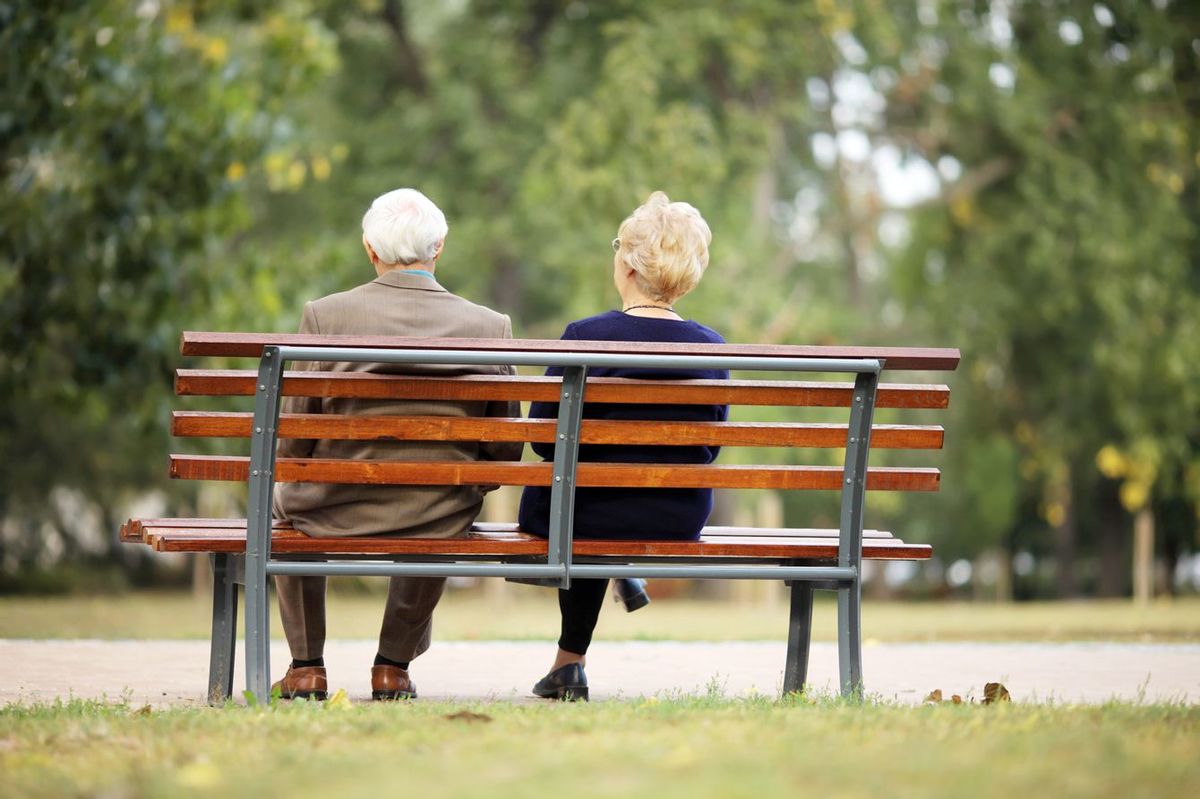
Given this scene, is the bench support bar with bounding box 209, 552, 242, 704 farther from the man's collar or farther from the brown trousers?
the man's collar

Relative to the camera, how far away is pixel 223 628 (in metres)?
5.28

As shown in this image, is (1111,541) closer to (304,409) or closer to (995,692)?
(995,692)

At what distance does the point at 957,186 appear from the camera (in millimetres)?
23594

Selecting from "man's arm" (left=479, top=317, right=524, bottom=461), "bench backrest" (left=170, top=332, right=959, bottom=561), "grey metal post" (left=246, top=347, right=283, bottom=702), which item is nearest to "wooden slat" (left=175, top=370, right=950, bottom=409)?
"bench backrest" (left=170, top=332, right=959, bottom=561)

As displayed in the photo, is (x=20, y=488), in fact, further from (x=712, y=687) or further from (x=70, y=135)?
(x=712, y=687)

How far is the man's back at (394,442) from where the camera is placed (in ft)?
16.5

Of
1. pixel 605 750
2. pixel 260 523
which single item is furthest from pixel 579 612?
pixel 605 750

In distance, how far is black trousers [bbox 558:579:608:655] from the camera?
542cm

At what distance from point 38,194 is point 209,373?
8546mm

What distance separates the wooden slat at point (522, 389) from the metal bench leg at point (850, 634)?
0.60m

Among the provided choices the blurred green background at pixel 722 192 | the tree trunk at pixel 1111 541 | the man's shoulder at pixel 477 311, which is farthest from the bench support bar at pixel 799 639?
the tree trunk at pixel 1111 541

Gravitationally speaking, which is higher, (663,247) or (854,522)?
(663,247)

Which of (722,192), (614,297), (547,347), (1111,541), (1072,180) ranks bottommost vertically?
(1111,541)

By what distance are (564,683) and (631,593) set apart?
42cm
